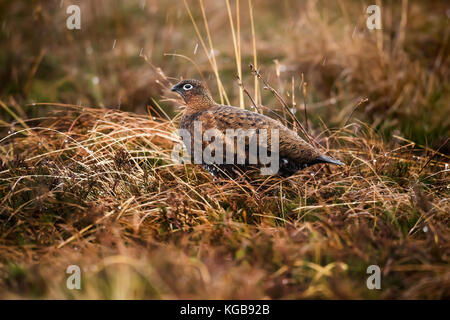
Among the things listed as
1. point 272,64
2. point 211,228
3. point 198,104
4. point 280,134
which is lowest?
point 211,228

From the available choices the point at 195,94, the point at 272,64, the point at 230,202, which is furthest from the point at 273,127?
the point at 272,64

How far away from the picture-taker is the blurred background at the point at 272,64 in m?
4.58

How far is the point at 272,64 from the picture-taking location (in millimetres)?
5676

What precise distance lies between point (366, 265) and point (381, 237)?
1.00ft

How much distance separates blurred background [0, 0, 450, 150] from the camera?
458 cm

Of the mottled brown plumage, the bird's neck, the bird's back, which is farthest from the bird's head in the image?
the bird's back

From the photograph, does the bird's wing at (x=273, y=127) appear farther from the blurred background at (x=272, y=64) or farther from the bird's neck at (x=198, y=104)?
the blurred background at (x=272, y=64)

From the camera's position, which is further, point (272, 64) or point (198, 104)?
point (272, 64)

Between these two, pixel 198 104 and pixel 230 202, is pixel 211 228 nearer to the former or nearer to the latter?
pixel 230 202

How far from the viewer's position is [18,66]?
16.6 feet

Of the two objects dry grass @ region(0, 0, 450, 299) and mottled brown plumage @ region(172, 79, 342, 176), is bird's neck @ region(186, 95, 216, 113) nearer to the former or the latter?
mottled brown plumage @ region(172, 79, 342, 176)

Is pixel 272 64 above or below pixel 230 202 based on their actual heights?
above

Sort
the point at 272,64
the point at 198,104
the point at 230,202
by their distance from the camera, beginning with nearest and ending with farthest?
the point at 230,202 < the point at 198,104 < the point at 272,64

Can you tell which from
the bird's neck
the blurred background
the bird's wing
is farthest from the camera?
the blurred background
